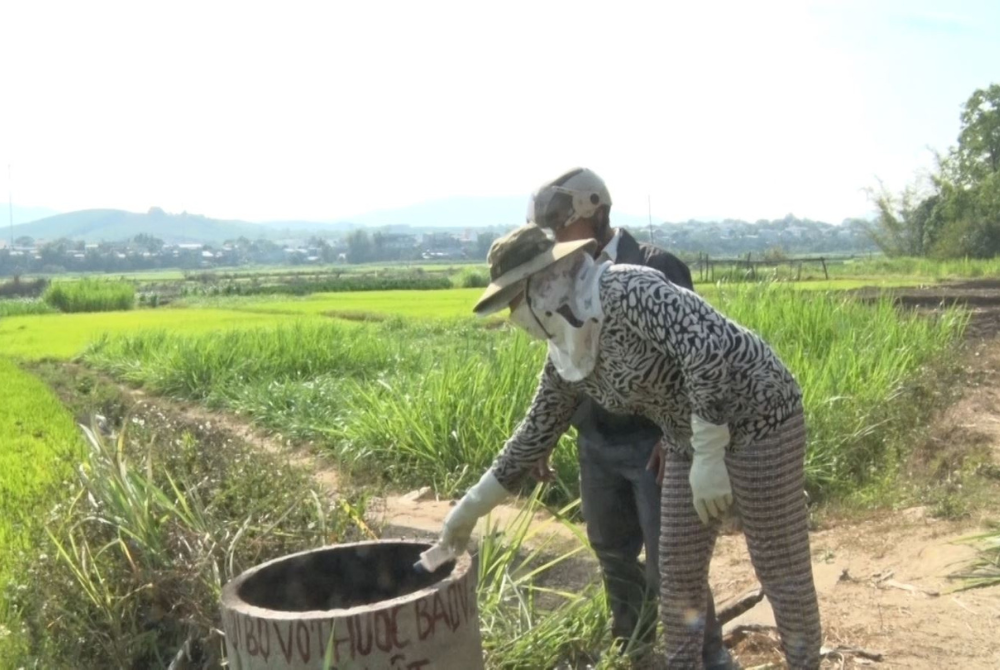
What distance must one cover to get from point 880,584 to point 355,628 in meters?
2.60

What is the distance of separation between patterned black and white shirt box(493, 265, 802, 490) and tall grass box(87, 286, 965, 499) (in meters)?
2.95

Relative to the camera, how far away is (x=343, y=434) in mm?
7094

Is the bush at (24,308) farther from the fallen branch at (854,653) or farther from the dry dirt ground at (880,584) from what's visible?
the fallen branch at (854,653)

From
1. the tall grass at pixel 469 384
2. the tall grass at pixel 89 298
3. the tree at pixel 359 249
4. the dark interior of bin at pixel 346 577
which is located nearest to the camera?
the dark interior of bin at pixel 346 577

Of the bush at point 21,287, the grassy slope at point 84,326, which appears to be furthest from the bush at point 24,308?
the bush at point 21,287

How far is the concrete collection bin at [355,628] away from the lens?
7.68 feet

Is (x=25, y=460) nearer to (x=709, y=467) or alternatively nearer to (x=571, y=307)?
(x=571, y=307)

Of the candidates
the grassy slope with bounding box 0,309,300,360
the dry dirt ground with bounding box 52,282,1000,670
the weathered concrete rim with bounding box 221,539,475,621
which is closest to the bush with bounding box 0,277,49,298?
the grassy slope with bounding box 0,309,300,360

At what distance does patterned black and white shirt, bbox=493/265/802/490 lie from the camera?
2420mm

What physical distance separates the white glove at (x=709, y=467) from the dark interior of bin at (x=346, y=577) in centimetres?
72

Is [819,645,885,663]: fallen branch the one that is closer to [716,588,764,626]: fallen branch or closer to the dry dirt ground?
the dry dirt ground

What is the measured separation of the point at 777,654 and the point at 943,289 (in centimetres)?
1861

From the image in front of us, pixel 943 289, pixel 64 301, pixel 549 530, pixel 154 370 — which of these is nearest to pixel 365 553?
pixel 549 530

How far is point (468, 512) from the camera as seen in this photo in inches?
111
